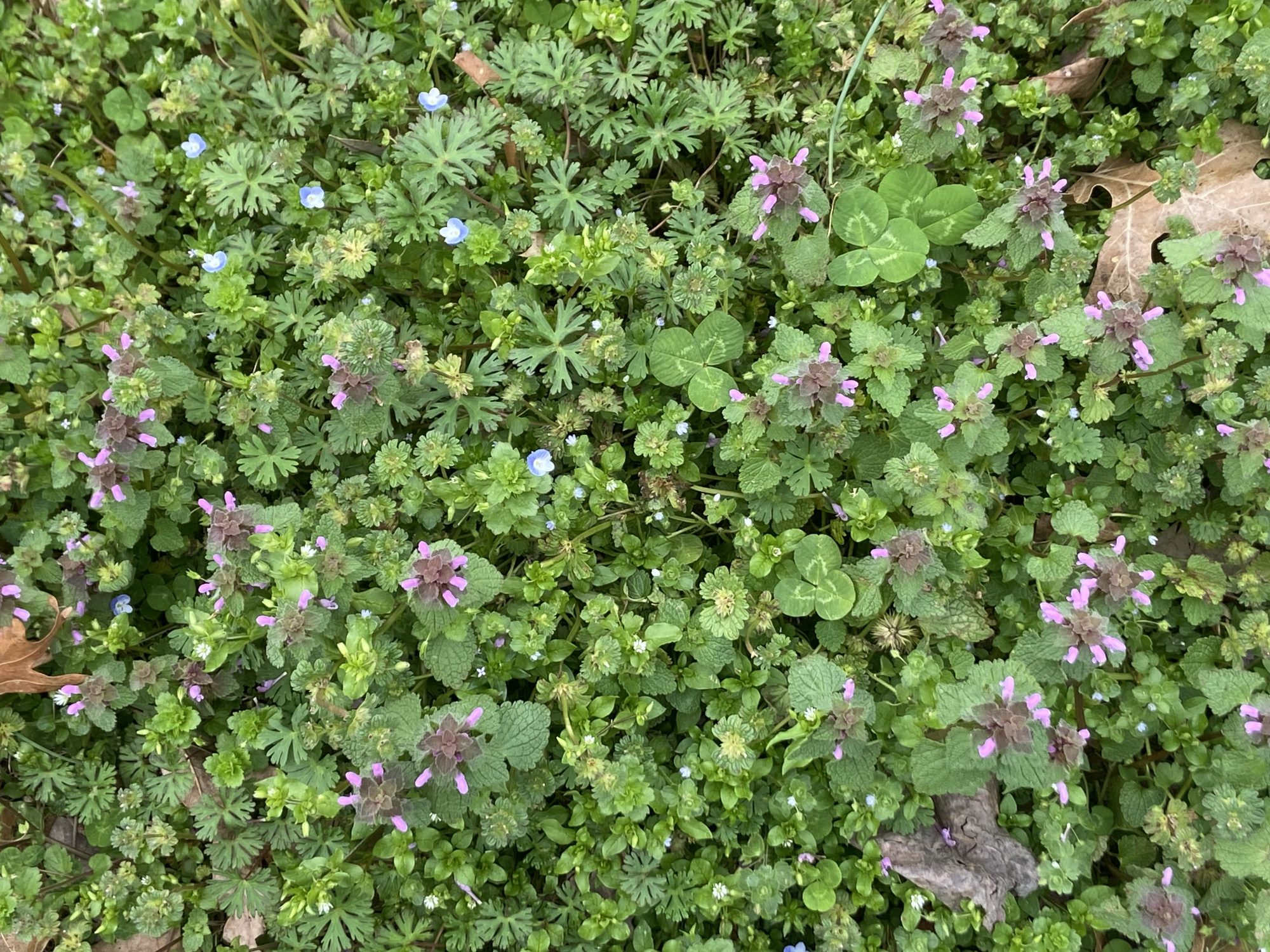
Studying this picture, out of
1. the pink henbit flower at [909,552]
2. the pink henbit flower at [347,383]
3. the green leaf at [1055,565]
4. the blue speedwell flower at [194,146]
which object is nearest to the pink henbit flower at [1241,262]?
the green leaf at [1055,565]

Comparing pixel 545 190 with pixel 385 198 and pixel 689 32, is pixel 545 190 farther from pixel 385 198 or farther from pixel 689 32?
pixel 689 32

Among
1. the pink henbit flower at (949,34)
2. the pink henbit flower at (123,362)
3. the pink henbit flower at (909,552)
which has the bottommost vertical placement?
the pink henbit flower at (909,552)

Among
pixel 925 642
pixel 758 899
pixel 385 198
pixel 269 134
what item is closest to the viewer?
pixel 758 899

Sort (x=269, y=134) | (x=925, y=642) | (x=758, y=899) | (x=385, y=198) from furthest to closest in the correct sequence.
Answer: (x=269, y=134), (x=385, y=198), (x=925, y=642), (x=758, y=899)

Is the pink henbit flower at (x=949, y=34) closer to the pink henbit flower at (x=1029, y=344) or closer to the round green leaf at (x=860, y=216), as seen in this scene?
the round green leaf at (x=860, y=216)

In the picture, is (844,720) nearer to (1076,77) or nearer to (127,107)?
(1076,77)

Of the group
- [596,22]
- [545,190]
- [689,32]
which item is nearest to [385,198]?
[545,190]
